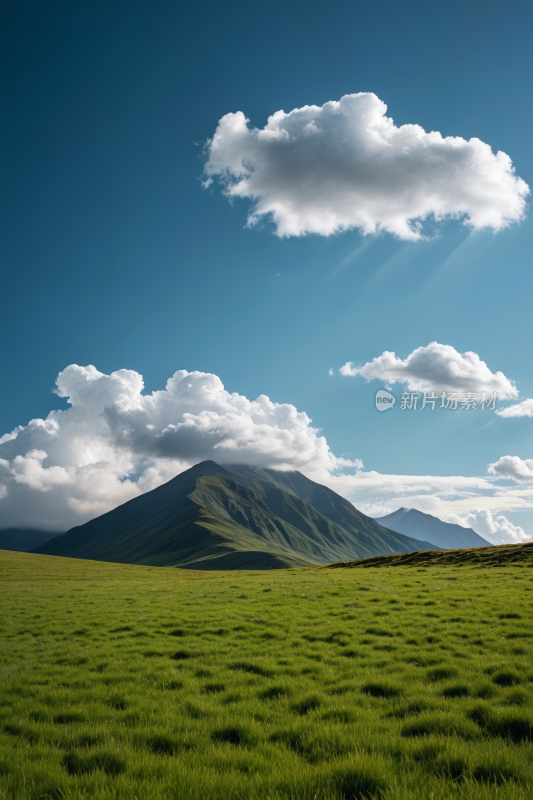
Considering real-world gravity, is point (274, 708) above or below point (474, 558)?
above

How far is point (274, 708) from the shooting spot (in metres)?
8.91

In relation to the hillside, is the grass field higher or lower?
higher

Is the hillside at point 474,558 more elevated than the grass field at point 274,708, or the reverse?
the grass field at point 274,708

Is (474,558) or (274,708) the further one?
(474,558)

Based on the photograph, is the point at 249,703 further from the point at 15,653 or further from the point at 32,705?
the point at 15,653

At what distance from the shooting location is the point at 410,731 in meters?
7.43

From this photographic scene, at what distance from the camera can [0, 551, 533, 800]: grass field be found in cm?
570

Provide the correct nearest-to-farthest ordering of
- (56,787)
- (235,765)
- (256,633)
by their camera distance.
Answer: (56,787) < (235,765) < (256,633)

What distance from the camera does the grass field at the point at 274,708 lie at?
5695mm

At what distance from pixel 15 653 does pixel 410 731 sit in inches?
583

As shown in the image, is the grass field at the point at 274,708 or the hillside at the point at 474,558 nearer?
the grass field at the point at 274,708

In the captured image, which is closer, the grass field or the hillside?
the grass field

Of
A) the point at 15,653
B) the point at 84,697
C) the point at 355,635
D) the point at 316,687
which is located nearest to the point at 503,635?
the point at 355,635

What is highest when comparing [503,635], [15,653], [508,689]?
[508,689]
